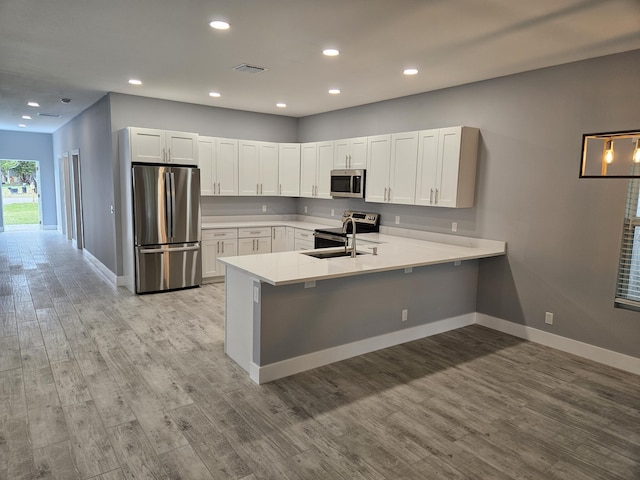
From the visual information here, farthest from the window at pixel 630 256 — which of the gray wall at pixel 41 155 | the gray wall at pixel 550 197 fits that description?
the gray wall at pixel 41 155

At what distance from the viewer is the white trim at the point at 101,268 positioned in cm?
628

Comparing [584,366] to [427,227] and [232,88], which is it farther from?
[232,88]

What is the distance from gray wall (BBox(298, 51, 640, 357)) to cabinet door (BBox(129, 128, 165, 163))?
12.0ft

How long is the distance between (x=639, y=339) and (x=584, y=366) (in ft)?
1.65

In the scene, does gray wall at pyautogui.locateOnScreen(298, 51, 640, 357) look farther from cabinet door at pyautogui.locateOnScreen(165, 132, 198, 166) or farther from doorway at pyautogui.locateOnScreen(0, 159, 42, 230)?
doorway at pyautogui.locateOnScreen(0, 159, 42, 230)

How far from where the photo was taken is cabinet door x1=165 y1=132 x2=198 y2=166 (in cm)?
574

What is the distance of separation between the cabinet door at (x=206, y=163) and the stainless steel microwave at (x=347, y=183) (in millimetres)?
1917

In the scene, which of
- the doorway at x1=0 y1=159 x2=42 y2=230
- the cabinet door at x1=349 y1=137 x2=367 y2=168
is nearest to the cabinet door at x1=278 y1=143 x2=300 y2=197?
the cabinet door at x1=349 y1=137 x2=367 y2=168

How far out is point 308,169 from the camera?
6848 millimetres

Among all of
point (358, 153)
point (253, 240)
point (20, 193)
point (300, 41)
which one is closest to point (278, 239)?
point (253, 240)

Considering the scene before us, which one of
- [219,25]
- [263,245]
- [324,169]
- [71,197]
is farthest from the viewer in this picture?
[71,197]

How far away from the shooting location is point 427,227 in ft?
17.5

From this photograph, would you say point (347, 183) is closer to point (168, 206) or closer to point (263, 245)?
point (263, 245)

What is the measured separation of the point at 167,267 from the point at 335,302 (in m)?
3.19
